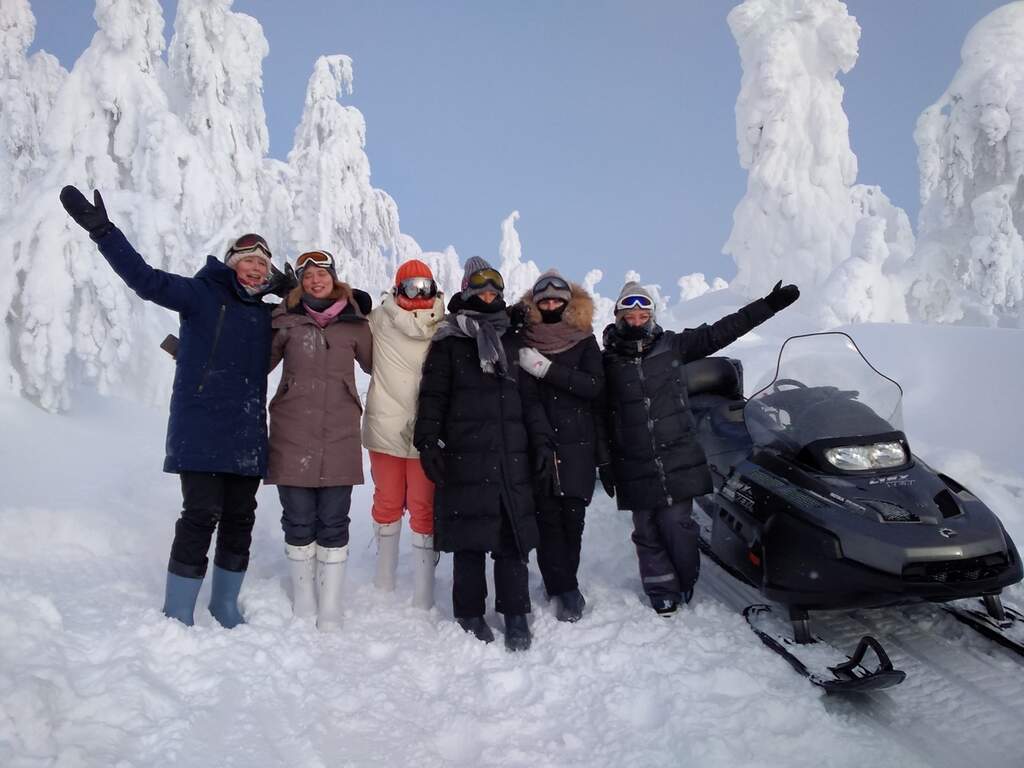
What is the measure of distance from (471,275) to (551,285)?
1.66ft

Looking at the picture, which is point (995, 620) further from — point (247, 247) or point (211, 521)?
point (247, 247)

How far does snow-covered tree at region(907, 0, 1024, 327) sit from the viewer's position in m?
20.8

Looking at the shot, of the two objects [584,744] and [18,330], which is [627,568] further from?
[18,330]

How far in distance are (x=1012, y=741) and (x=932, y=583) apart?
0.64 m

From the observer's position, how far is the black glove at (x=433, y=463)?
3.34m

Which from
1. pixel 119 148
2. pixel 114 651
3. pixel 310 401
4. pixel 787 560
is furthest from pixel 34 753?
pixel 119 148

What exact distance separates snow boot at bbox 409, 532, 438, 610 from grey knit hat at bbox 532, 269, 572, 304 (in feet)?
5.51

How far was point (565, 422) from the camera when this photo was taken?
3730mm

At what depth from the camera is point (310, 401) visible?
335cm

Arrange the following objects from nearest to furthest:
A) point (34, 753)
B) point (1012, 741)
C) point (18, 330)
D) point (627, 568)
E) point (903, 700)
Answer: point (34, 753)
point (1012, 741)
point (903, 700)
point (627, 568)
point (18, 330)

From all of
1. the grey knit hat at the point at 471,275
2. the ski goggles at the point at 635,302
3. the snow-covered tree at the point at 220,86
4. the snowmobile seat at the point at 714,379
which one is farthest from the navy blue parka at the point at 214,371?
the snow-covered tree at the point at 220,86

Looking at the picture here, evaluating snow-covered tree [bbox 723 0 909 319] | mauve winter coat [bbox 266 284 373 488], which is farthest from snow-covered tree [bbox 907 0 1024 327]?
mauve winter coat [bbox 266 284 373 488]

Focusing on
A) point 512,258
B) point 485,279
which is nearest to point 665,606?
point 485,279

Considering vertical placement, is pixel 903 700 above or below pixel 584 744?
above
